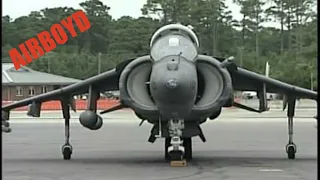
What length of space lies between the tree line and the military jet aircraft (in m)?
69.0

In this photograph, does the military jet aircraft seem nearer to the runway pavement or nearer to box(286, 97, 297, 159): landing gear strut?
box(286, 97, 297, 159): landing gear strut

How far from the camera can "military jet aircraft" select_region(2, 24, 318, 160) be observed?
55.1ft

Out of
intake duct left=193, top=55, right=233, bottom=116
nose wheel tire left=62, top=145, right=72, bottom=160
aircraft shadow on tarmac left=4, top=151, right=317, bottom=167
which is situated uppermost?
intake duct left=193, top=55, right=233, bottom=116

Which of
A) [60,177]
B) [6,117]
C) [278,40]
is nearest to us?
[60,177]

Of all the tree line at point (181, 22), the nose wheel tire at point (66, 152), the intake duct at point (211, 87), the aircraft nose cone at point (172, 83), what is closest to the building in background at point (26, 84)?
the tree line at point (181, 22)

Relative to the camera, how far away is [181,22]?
3932 inches

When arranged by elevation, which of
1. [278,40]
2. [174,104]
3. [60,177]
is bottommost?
[60,177]

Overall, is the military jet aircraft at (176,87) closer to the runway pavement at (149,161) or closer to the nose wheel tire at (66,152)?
the runway pavement at (149,161)

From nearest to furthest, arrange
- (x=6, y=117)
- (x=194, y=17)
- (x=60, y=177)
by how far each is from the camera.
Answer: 1. (x=60, y=177)
2. (x=6, y=117)
3. (x=194, y=17)

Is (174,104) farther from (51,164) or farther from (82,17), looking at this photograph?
(82,17)

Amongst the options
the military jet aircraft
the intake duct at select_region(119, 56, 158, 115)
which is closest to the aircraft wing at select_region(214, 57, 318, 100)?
the military jet aircraft

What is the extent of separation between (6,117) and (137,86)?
4143 millimetres

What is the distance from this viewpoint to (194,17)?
102938 millimetres

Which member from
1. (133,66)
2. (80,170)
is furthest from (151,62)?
(80,170)
